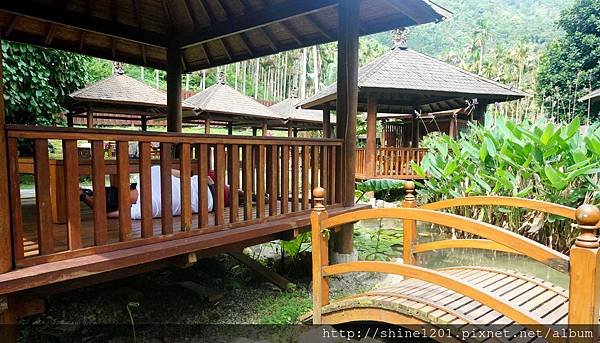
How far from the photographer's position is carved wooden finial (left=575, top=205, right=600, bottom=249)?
1.51m

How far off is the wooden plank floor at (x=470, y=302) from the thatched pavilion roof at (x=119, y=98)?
28.9 feet

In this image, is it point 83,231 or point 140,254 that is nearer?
point 140,254

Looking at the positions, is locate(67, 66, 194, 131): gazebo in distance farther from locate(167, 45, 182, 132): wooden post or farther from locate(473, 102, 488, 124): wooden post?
locate(473, 102, 488, 124): wooden post

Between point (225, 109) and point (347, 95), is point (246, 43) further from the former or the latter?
point (225, 109)

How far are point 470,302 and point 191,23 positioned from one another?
5077 mm

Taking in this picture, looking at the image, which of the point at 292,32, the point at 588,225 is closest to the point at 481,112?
the point at 292,32

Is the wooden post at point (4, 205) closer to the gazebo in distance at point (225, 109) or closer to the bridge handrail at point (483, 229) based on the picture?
the bridge handrail at point (483, 229)

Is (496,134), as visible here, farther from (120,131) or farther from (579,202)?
(120,131)

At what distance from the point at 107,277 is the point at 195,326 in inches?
42.8

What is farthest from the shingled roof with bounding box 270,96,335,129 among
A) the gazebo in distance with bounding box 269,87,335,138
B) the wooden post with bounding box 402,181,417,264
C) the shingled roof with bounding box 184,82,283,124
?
the wooden post with bounding box 402,181,417,264

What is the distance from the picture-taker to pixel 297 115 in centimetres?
1644

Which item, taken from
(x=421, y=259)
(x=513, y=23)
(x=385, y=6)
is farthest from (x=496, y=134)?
(x=513, y=23)

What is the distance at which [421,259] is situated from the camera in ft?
18.4

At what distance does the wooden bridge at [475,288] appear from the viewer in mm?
1599
